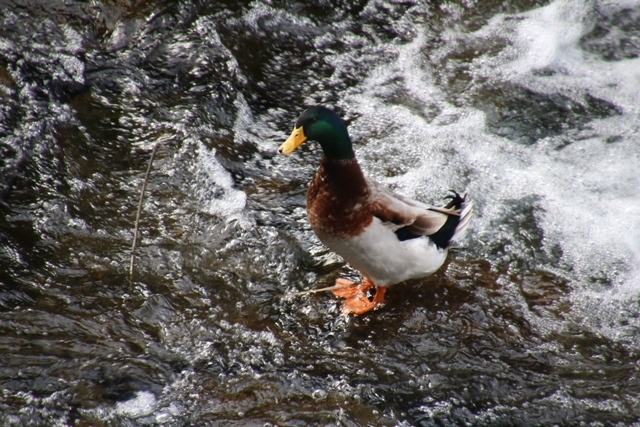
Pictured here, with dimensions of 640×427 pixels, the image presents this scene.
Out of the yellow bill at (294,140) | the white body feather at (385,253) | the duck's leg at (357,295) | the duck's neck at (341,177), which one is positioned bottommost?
the duck's leg at (357,295)

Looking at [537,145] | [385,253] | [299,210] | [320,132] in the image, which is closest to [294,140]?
[320,132]

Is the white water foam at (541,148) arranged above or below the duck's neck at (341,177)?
below

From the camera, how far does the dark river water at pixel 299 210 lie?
11.2ft

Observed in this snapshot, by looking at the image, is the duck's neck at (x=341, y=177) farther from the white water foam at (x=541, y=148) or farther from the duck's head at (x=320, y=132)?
the white water foam at (x=541, y=148)

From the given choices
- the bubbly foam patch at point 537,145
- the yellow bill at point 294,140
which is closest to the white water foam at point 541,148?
the bubbly foam patch at point 537,145

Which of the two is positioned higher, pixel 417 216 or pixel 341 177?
pixel 341 177

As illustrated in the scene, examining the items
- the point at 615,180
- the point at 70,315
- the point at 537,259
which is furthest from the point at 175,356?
the point at 615,180

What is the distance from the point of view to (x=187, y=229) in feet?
14.7

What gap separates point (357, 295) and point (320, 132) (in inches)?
45.6

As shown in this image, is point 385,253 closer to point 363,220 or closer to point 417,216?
point 363,220

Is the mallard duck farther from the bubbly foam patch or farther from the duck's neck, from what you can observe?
the bubbly foam patch

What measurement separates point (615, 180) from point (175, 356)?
3.81 meters

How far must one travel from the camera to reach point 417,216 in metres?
4.01

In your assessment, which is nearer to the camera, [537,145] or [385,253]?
[385,253]
